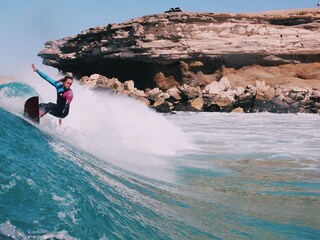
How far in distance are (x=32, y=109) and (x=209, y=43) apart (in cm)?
3003

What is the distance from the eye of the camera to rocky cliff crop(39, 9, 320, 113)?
1502 inches

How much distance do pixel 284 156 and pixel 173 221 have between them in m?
7.28

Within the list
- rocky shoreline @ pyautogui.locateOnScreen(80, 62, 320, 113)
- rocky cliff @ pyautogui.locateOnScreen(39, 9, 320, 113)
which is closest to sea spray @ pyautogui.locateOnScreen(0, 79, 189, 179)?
rocky shoreline @ pyautogui.locateOnScreen(80, 62, 320, 113)

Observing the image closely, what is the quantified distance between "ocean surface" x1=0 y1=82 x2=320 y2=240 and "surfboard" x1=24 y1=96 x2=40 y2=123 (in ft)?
0.75

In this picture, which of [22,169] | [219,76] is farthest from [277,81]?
[22,169]

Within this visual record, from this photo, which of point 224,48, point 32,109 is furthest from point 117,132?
point 224,48

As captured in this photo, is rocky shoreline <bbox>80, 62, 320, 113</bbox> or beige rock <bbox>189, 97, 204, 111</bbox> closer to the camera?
beige rock <bbox>189, 97, 204, 111</bbox>

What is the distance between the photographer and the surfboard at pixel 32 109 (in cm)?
984

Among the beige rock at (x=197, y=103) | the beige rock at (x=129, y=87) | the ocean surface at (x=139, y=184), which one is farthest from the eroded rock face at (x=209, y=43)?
the ocean surface at (x=139, y=184)

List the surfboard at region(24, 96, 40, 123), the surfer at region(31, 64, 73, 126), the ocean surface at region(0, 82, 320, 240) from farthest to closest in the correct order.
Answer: the surfer at region(31, 64, 73, 126)
the surfboard at region(24, 96, 40, 123)
the ocean surface at region(0, 82, 320, 240)

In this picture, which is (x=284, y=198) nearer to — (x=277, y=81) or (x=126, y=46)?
(x=277, y=81)

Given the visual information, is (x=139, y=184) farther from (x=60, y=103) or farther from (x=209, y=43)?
(x=209, y=43)

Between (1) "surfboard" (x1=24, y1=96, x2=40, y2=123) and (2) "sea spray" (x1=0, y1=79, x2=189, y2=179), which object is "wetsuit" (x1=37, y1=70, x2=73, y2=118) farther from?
→ (2) "sea spray" (x1=0, y1=79, x2=189, y2=179)

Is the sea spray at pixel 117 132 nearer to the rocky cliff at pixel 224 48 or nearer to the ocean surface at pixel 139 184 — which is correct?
the ocean surface at pixel 139 184
